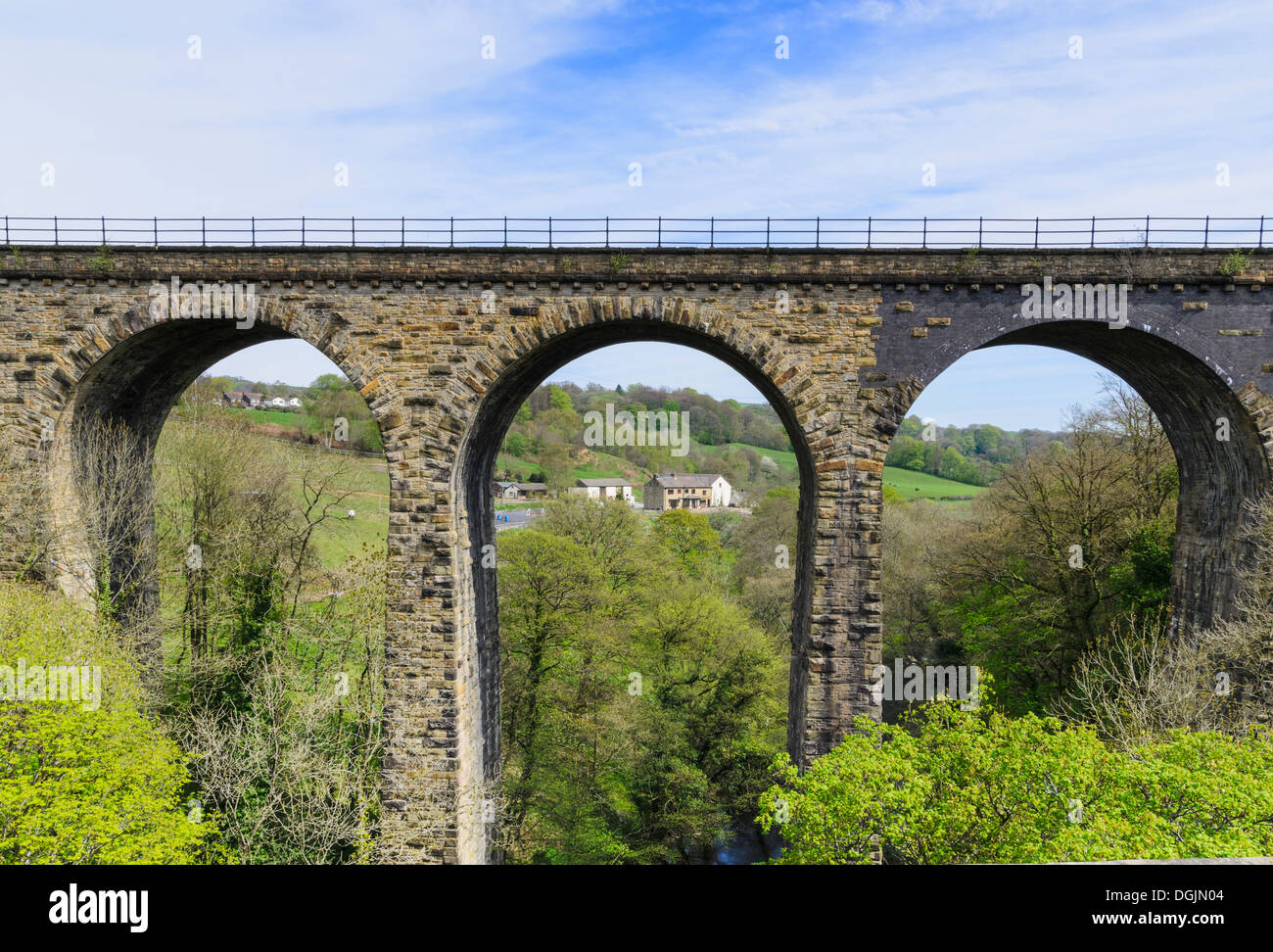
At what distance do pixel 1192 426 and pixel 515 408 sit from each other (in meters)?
15.2

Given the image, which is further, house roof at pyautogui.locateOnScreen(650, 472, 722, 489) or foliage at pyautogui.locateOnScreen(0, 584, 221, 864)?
house roof at pyautogui.locateOnScreen(650, 472, 722, 489)

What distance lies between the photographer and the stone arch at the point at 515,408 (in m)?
14.4

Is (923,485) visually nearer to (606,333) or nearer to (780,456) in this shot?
(780,456)

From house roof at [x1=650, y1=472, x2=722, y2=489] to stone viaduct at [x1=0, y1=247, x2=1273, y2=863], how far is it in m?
49.7

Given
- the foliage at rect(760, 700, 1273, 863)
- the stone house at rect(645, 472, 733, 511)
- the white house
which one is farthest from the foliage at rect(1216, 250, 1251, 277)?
the stone house at rect(645, 472, 733, 511)

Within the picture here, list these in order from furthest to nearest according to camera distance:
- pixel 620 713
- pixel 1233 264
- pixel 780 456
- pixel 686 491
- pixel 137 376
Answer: pixel 780 456 < pixel 686 491 < pixel 620 713 < pixel 137 376 < pixel 1233 264

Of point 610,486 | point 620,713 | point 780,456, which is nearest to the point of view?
point 620,713

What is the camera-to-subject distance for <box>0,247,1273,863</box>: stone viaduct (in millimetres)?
14055

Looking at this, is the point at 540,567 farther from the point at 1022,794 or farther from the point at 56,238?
the point at 1022,794

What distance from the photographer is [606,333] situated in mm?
16000

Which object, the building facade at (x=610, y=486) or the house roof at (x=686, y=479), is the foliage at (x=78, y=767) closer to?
the building facade at (x=610, y=486)

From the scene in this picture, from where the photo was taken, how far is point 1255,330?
45.8 feet

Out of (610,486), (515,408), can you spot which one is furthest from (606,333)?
(610,486)

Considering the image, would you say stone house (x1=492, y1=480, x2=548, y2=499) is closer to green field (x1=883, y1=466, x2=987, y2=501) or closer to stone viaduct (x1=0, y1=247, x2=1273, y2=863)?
green field (x1=883, y1=466, x2=987, y2=501)
